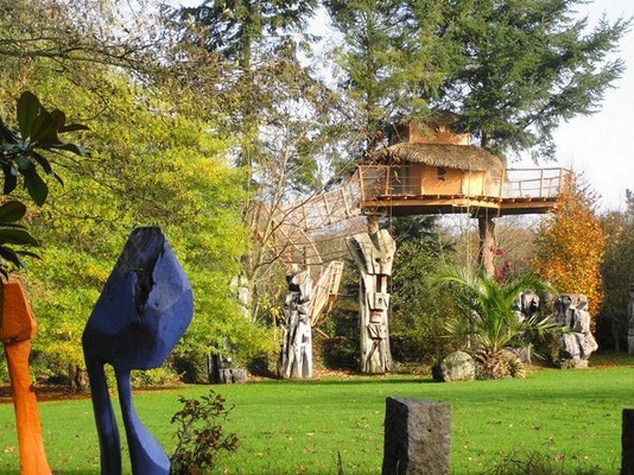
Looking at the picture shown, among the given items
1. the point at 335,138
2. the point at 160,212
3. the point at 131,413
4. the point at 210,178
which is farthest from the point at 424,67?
the point at 131,413

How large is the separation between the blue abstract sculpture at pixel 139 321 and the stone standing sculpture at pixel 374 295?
70.7ft

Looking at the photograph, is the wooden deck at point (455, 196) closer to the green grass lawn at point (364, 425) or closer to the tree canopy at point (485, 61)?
the tree canopy at point (485, 61)

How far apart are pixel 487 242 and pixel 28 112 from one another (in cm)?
3296

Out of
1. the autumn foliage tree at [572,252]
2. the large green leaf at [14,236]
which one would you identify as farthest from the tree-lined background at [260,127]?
the large green leaf at [14,236]

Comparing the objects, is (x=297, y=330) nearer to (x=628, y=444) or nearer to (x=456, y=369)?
(x=456, y=369)

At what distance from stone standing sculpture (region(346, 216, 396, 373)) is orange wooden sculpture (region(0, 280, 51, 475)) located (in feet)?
69.7

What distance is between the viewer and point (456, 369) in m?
20.9

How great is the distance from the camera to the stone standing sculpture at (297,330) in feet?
85.0

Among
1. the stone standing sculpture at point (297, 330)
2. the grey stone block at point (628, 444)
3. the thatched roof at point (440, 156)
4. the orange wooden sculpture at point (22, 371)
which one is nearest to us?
the orange wooden sculpture at point (22, 371)

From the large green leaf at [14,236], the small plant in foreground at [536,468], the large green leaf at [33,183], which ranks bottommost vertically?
the small plant in foreground at [536,468]

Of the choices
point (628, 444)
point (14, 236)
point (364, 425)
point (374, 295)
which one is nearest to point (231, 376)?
point (374, 295)

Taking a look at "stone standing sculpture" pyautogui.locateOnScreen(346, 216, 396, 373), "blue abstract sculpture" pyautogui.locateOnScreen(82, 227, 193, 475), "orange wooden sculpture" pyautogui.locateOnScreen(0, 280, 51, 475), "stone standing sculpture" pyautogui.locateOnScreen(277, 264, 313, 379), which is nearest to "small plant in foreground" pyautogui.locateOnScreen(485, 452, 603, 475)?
"blue abstract sculpture" pyautogui.locateOnScreen(82, 227, 193, 475)

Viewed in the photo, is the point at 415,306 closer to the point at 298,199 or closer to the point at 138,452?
the point at 298,199

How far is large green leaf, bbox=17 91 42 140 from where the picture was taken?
266cm
